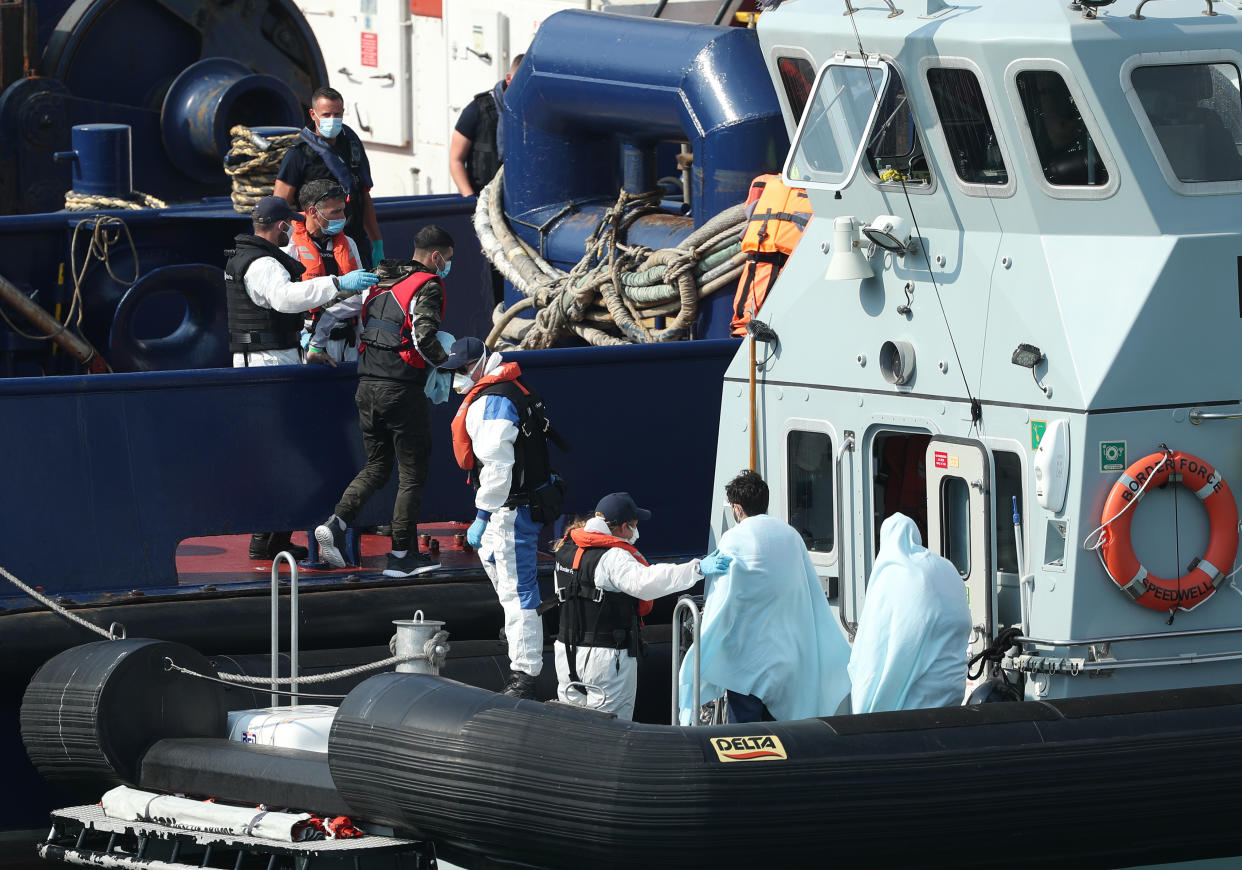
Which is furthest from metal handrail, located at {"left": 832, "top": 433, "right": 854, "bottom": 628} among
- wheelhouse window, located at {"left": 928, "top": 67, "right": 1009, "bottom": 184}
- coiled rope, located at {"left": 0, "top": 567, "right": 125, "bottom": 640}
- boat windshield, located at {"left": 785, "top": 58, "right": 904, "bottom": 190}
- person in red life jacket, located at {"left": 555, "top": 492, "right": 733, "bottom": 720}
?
coiled rope, located at {"left": 0, "top": 567, "right": 125, "bottom": 640}

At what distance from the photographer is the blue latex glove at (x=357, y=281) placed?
26.2 feet

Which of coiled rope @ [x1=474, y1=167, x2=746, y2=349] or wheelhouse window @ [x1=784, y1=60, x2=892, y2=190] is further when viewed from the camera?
coiled rope @ [x1=474, y1=167, x2=746, y2=349]

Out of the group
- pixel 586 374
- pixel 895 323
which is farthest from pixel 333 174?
pixel 895 323

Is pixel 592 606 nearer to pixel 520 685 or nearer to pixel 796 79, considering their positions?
pixel 520 685

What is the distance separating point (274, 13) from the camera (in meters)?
13.6

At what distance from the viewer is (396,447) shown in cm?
804

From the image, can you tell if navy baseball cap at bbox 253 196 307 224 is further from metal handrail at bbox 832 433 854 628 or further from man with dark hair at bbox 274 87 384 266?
metal handrail at bbox 832 433 854 628

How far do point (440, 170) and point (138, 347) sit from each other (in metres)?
5.81

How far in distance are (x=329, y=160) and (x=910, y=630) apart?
4356mm

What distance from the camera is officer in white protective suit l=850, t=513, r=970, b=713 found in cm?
597

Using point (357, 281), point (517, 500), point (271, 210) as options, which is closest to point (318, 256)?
point (271, 210)

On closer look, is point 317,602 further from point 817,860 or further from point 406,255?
point 406,255

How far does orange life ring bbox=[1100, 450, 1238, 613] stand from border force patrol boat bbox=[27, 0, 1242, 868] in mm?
11

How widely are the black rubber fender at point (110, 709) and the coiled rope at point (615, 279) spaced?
3307mm
